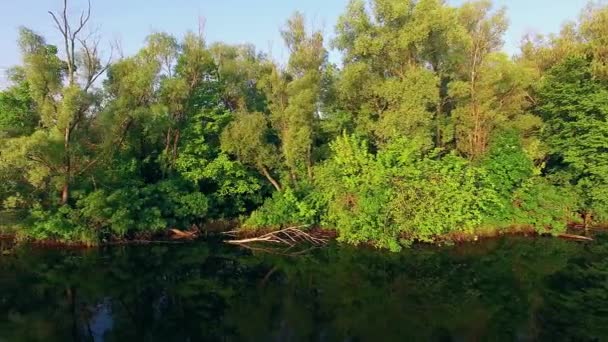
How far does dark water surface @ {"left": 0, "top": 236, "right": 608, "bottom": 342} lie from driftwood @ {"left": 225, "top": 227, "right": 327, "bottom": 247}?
5.68ft

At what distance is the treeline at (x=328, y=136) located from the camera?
21531 millimetres

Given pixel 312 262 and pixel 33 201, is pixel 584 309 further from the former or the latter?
pixel 33 201

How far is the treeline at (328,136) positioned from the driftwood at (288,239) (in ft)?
3.03

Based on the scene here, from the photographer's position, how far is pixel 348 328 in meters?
12.4

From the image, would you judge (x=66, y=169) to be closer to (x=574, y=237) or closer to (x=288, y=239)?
(x=288, y=239)

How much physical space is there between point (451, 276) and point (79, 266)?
1536 cm

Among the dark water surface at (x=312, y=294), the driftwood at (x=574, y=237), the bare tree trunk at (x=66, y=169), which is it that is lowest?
the dark water surface at (x=312, y=294)

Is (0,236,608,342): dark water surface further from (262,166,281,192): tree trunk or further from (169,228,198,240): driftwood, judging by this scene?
(262,166,281,192): tree trunk

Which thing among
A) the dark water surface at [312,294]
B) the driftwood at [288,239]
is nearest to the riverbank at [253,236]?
the driftwood at [288,239]

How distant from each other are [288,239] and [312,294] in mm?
8527

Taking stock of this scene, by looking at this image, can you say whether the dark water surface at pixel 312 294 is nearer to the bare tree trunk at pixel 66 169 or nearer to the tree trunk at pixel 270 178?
the bare tree trunk at pixel 66 169

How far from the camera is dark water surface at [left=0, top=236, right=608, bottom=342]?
12203 millimetres

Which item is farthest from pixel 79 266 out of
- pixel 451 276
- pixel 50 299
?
pixel 451 276

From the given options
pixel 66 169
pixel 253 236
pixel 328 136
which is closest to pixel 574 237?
pixel 328 136
